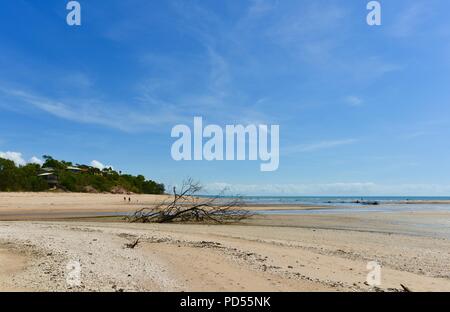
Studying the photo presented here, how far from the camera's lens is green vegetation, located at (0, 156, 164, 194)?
6475 cm

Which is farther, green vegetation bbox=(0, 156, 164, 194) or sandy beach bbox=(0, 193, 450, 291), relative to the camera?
green vegetation bbox=(0, 156, 164, 194)

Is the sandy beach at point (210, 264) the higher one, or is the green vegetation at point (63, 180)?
the green vegetation at point (63, 180)

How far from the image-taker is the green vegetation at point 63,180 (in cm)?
6475

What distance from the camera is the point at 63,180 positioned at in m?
75.7

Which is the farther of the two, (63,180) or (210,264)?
(63,180)

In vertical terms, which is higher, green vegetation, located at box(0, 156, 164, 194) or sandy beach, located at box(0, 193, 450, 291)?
green vegetation, located at box(0, 156, 164, 194)

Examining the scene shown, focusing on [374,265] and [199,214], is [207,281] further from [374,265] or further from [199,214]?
[199,214]

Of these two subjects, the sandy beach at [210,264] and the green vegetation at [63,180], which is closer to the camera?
the sandy beach at [210,264]

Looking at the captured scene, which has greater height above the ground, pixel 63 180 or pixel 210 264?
pixel 63 180

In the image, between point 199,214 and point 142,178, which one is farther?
point 142,178
